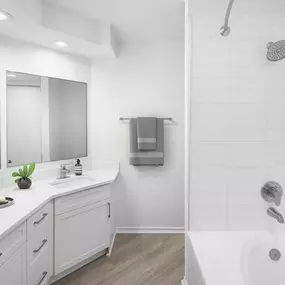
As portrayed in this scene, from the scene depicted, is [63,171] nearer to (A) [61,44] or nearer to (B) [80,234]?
(B) [80,234]

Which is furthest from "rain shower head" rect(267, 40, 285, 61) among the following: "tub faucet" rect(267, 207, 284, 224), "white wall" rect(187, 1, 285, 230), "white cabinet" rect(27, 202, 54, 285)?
"white cabinet" rect(27, 202, 54, 285)

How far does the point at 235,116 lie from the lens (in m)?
1.79

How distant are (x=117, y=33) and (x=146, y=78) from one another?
616 millimetres

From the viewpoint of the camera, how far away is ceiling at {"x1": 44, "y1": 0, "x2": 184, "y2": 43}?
209 centimetres

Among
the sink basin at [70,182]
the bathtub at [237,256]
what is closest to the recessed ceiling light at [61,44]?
the sink basin at [70,182]

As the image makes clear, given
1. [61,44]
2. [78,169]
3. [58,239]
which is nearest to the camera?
[58,239]

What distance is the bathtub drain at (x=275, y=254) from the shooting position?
5.16ft

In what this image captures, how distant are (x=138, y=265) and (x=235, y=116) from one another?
167cm

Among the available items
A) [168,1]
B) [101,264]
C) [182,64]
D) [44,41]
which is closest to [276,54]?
[168,1]

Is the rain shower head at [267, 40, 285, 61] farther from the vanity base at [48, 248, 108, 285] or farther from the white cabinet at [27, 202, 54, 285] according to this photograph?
the vanity base at [48, 248, 108, 285]

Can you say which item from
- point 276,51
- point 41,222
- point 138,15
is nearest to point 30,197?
point 41,222

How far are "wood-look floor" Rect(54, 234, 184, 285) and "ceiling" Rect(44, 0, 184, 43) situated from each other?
241 centimetres

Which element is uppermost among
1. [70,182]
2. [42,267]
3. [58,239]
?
[70,182]

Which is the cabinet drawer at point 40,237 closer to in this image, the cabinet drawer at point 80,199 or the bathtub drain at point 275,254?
the cabinet drawer at point 80,199
